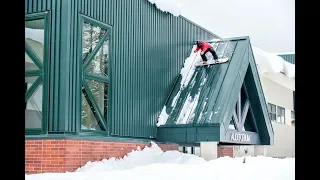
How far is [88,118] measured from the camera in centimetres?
1148

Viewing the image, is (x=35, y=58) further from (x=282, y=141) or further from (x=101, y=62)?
(x=282, y=141)

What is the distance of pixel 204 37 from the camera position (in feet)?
58.7

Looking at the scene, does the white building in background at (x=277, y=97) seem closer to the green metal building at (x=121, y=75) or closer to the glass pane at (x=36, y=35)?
the green metal building at (x=121, y=75)

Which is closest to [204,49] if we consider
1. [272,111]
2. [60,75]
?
[60,75]

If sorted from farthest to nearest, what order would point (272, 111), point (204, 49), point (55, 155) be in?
1. point (272, 111)
2. point (204, 49)
3. point (55, 155)

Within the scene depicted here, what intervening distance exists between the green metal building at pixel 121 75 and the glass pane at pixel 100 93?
3cm

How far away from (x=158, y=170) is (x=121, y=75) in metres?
3.15

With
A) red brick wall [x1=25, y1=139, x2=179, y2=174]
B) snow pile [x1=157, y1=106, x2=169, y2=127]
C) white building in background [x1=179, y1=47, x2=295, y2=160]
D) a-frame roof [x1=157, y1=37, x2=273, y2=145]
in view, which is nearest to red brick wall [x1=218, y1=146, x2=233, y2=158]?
white building in background [x1=179, y1=47, x2=295, y2=160]

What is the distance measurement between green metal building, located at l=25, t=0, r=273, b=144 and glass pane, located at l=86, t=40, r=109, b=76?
3 cm

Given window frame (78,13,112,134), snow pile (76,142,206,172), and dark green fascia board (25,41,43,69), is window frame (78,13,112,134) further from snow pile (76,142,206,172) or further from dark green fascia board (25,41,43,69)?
dark green fascia board (25,41,43,69)

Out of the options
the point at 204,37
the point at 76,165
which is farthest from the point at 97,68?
the point at 204,37

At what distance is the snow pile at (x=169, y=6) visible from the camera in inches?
582
